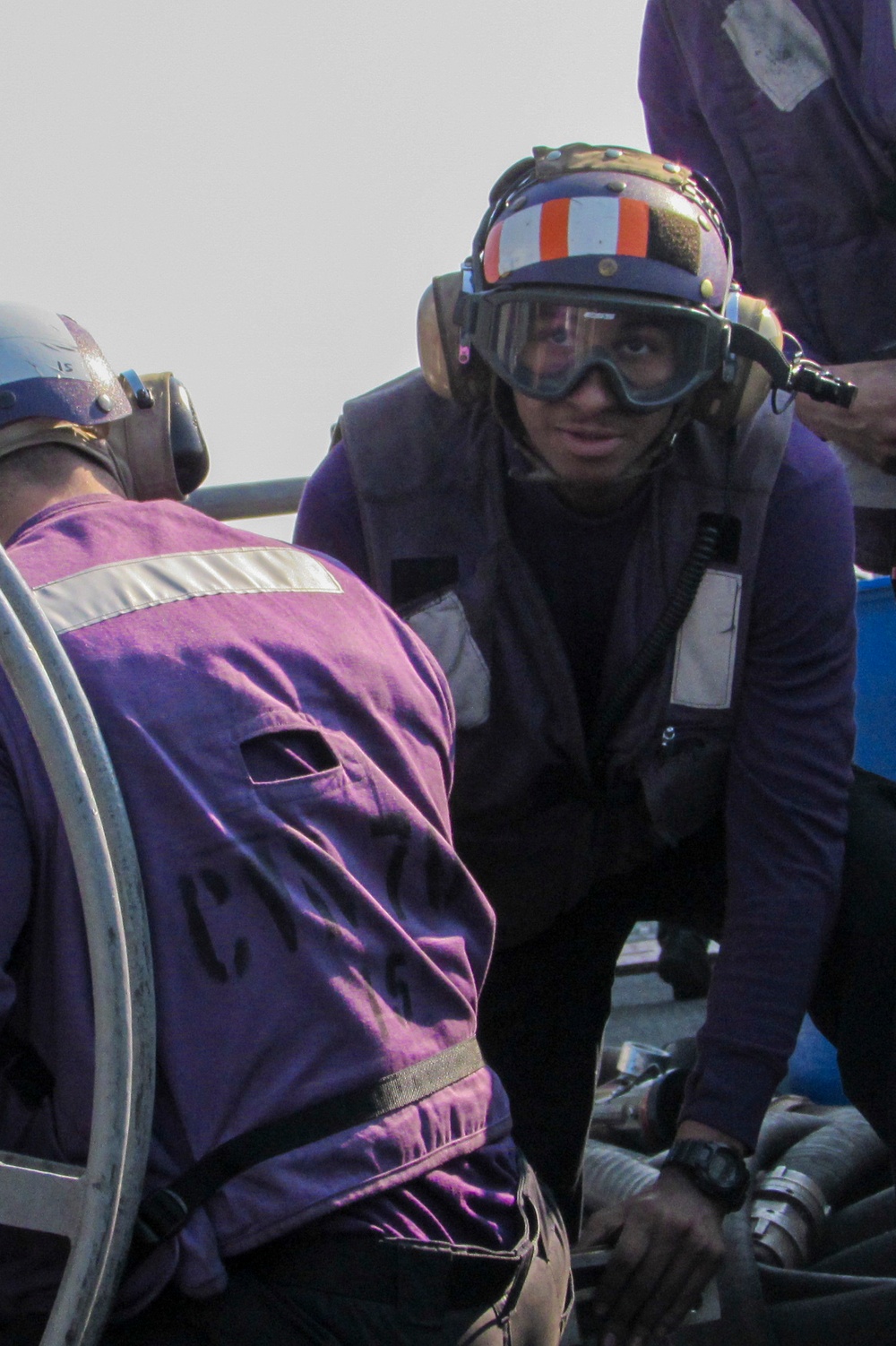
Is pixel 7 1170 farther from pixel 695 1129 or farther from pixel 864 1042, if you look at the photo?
pixel 864 1042

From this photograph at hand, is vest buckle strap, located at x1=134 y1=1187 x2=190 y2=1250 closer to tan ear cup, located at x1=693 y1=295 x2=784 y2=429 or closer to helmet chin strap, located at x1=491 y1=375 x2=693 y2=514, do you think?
helmet chin strap, located at x1=491 y1=375 x2=693 y2=514

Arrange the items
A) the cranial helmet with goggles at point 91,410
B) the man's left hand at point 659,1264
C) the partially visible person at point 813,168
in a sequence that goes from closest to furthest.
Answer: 1. the cranial helmet with goggles at point 91,410
2. the man's left hand at point 659,1264
3. the partially visible person at point 813,168

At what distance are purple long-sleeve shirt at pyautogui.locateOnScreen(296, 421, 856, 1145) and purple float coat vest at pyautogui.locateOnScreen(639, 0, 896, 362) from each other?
0.67m

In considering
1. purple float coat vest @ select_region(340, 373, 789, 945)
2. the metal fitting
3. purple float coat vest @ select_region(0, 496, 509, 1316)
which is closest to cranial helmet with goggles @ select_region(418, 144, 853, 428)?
purple float coat vest @ select_region(340, 373, 789, 945)

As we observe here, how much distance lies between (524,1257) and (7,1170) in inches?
21.5

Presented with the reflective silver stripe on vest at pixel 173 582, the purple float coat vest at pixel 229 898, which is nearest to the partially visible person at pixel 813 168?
the reflective silver stripe on vest at pixel 173 582

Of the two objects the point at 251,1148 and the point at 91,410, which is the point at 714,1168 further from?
the point at 91,410

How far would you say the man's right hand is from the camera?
2785 millimetres

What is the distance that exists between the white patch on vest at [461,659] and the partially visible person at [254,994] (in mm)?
711

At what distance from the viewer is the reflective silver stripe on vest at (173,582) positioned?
1485 millimetres

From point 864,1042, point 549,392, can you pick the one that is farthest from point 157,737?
point 864,1042

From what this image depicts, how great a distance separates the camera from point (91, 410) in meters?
1.94

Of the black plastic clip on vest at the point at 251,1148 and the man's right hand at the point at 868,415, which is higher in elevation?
the man's right hand at the point at 868,415

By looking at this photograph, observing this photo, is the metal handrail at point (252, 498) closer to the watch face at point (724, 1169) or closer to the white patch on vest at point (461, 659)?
the white patch on vest at point (461, 659)
